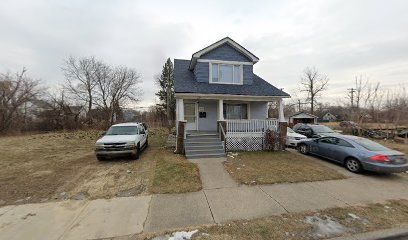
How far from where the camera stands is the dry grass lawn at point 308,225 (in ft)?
13.3

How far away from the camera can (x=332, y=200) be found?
5738 millimetres

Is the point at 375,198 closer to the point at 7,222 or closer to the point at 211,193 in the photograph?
the point at 211,193

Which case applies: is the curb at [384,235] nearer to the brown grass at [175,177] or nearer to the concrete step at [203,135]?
the brown grass at [175,177]

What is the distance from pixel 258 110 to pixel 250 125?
3.14 meters

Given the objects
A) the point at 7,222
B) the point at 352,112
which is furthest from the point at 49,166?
the point at 352,112

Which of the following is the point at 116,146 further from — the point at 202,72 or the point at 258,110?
the point at 258,110

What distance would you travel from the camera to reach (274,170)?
8.38 metres

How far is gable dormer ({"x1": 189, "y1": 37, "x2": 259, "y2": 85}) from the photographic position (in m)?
14.0

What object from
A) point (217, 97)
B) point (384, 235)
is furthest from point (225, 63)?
point (384, 235)

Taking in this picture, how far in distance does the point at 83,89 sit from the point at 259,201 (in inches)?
1411

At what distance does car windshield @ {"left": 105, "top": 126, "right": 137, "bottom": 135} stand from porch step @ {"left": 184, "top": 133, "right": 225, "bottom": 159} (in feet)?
10.2

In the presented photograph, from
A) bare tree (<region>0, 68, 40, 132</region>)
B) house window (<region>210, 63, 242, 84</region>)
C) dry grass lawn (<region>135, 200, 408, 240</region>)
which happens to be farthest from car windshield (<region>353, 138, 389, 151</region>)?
bare tree (<region>0, 68, 40, 132</region>)

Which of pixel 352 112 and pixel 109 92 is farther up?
pixel 109 92

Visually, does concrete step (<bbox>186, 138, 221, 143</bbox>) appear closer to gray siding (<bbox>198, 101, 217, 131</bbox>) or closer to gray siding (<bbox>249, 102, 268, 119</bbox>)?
gray siding (<bbox>198, 101, 217, 131</bbox>)
